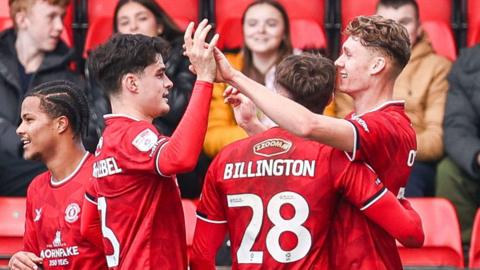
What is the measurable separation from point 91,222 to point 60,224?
0.79 feet

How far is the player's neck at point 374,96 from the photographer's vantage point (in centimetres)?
600

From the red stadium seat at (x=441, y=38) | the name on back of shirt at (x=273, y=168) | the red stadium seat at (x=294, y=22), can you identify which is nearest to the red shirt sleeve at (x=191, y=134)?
the name on back of shirt at (x=273, y=168)

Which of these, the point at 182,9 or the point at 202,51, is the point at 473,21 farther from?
the point at 202,51

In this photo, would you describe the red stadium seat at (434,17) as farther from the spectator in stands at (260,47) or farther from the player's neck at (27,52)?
the player's neck at (27,52)

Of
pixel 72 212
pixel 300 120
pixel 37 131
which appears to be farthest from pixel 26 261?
pixel 300 120

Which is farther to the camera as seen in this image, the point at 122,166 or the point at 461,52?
the point at 461,52

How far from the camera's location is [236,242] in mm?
5953

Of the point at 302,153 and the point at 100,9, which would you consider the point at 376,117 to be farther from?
the point at 100,9

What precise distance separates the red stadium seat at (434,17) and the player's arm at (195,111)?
3.87 metres

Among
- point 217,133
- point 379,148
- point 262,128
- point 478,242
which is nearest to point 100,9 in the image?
point 217,133

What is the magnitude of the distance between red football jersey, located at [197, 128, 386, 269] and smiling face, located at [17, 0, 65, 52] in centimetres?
338

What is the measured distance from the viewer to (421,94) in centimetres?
898

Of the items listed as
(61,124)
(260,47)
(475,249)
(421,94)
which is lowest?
(475,249)

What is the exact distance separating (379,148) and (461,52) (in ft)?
11.1
